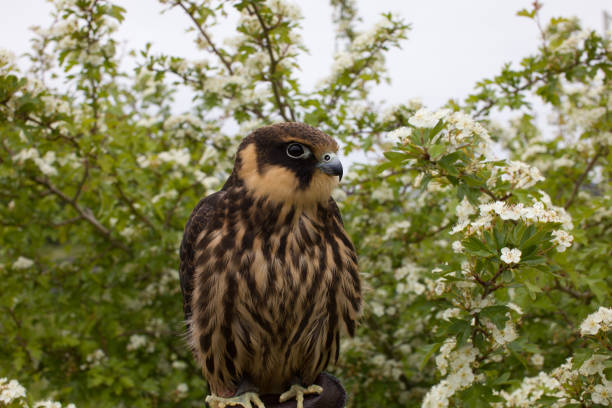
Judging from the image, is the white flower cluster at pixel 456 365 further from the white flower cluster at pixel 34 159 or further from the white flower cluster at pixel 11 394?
the white flower cluster at pixel 34 159

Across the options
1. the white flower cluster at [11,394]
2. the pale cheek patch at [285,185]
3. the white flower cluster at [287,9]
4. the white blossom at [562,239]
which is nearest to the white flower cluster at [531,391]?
the white blossom at [562,239]

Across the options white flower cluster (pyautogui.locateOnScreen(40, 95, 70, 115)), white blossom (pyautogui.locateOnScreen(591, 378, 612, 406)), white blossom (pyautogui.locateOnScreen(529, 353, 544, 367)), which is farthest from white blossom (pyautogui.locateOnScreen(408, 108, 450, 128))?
white flower cluster (pyautogui.locateOnScreen(40, 95, 70, 115))

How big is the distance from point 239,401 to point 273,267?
597 millimetres

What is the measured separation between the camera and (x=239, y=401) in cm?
204

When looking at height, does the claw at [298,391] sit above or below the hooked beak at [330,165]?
below

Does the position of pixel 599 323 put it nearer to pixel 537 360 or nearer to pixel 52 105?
pixel 537 360

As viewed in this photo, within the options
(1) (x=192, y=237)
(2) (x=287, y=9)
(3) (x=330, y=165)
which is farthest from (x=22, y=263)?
(3) (x=330, y=165)

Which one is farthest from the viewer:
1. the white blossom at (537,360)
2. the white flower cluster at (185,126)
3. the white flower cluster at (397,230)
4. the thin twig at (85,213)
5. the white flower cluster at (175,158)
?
the white flower cluster at (185,126)

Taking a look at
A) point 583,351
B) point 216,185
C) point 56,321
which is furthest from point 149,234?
point 583,351

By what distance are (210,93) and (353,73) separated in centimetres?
116

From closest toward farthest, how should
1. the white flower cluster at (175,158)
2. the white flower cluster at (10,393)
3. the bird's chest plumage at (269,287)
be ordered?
the bird's chest plumage at (269,287)
the white flower cluster at (10,393)
the white flower cluster at (175,158)

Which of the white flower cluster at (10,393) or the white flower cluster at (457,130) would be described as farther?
the white flower cluster at (10,393)

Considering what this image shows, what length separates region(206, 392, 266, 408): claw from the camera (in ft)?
6.54

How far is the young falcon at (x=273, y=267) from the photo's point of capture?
6.33 ft
